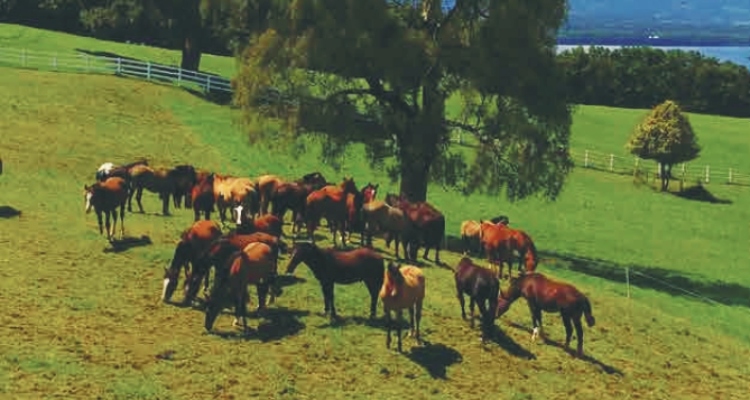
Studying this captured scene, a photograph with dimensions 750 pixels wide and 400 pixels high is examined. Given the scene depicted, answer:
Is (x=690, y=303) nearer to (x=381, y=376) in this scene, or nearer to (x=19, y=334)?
(x=381, y=376)

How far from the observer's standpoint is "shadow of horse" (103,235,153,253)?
2192 centimetres

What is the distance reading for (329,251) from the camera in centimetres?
1783

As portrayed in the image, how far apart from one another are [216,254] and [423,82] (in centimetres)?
1450

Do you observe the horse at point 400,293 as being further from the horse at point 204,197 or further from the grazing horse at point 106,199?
the horse at point 204,197

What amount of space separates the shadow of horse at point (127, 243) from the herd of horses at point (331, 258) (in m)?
0.32

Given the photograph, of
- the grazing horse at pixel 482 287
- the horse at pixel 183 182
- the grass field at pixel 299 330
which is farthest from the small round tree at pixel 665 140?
the grazing horse at pixel 482 287

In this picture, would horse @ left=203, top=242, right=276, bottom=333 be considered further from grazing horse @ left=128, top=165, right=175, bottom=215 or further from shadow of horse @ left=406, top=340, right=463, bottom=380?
grazing horse @ left=128, top=165, right=175, bottom=215

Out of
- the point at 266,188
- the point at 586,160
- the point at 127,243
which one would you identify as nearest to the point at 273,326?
the point at 127,243

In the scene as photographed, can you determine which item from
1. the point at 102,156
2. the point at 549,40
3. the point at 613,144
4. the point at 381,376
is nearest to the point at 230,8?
the point at 102,156

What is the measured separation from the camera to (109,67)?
5728 cm

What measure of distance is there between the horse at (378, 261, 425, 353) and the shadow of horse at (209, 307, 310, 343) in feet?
6.61

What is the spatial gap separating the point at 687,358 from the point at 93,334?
537 inches

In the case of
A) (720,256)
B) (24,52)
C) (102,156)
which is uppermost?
(24,52)

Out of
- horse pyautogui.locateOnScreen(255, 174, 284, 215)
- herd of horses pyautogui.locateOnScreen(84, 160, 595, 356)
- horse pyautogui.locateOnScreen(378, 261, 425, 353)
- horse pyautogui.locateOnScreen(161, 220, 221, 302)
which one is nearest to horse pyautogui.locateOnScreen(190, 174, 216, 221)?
herd of horses pyautogui.locateOnScreen(84, 160, 595, 356)
